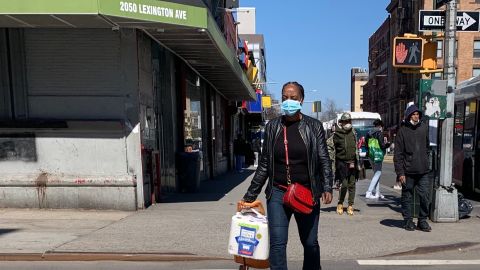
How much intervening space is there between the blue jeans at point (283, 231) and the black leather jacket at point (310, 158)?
0.42 ft

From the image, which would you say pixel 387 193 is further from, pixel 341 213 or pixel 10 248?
pixel 10 248

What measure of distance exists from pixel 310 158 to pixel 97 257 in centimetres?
323

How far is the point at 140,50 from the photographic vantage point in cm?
954

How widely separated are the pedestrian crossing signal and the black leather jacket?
4.46m

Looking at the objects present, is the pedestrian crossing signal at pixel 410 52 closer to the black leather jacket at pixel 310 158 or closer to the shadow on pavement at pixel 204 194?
the black leather jacket at pixel 310 158

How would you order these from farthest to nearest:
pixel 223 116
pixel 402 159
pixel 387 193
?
pixel 223 116 → pixel 387 193 → pixel 402 159

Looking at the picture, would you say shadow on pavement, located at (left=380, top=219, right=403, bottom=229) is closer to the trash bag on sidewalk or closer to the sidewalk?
the sidewalk

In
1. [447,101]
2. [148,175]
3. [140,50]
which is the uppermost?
[140,50]

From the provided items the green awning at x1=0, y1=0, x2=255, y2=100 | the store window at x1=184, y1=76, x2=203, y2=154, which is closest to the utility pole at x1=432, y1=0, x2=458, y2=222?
the green awning at x1=0, y1=0, x2=255, y2=100

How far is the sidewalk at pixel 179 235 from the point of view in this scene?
246 inches

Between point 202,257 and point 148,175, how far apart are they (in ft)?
14.0

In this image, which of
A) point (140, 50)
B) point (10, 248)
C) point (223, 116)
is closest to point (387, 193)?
point (140, 50)

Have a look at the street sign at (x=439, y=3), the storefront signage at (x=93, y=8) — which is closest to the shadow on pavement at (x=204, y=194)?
the storefront signage at (x=93, y=8)

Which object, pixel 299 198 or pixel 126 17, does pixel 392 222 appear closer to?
pixel 299 198
